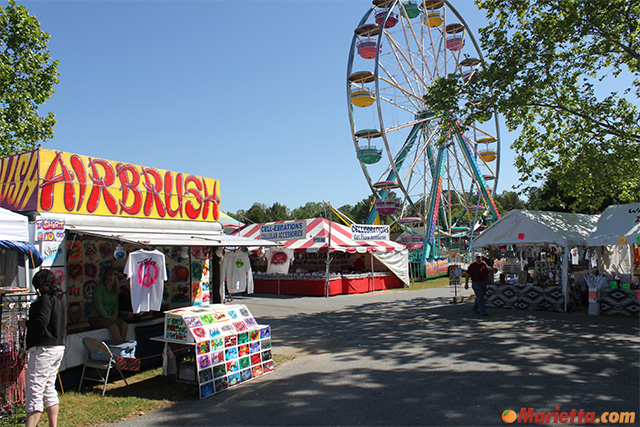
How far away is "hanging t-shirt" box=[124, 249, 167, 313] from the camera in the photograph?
6.58 m

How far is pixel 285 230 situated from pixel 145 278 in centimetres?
1274

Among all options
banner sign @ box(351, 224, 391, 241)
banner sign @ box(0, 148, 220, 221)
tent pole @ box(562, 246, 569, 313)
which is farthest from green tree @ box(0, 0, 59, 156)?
tent pole @ box(562, 246, 569, 313)

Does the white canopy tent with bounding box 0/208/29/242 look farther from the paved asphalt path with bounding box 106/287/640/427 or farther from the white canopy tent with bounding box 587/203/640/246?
the white canopy tent with bounding box 587/203/640/246

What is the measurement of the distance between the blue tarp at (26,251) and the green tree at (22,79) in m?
9.63

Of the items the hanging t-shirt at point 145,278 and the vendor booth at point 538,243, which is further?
the vendor booth at point 538,243

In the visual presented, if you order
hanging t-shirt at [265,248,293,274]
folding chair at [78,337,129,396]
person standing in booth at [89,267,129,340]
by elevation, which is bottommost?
folding chair at [78,337,129,396]

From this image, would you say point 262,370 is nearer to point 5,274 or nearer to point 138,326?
point 138,326

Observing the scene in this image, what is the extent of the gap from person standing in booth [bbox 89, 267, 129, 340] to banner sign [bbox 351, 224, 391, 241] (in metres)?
12.8

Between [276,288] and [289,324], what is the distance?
7808 millimetres

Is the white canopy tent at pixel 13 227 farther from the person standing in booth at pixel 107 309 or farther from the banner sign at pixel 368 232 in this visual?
the banner sign at pixel 368 232

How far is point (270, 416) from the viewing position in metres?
5.02

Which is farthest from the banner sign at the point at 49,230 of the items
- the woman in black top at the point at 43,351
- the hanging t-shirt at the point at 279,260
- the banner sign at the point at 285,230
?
the banner sign at the point at 285,230

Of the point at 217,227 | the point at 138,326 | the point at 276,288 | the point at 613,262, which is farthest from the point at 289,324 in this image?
the point at 613,262

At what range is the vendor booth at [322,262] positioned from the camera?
17922 millimetres
